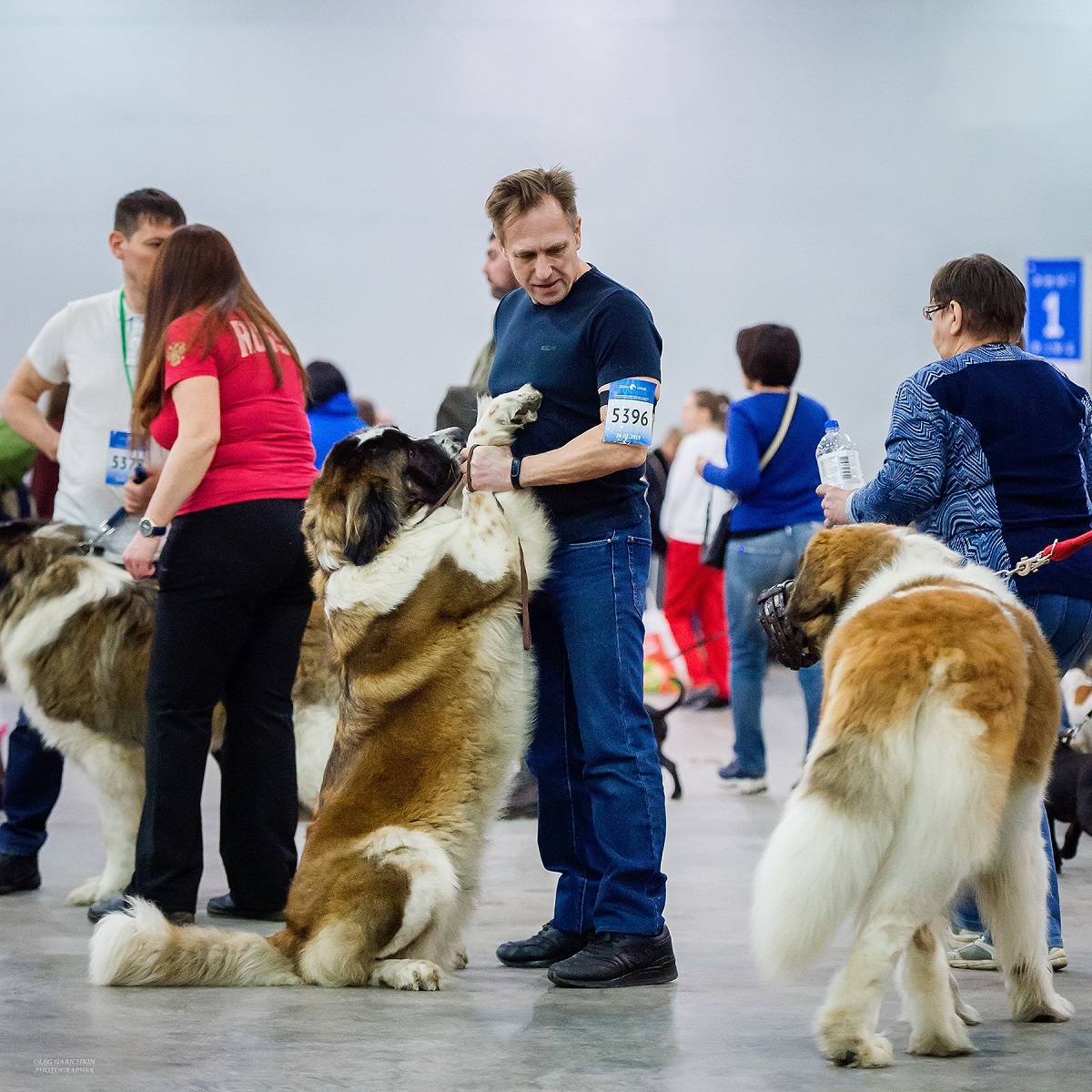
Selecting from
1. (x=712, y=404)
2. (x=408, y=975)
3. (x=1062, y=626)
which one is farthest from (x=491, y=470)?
(x=712, y=404)

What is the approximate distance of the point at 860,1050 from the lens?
2.54 m

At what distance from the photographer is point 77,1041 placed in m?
2.78

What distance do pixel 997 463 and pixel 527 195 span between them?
1333mm

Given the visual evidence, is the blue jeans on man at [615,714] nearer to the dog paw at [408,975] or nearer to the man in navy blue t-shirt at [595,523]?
the man in navy blue t-shirt at [595,523]

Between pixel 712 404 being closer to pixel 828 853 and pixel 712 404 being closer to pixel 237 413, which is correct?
pixel 237 413

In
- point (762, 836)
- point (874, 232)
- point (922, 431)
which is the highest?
point (874, 232)

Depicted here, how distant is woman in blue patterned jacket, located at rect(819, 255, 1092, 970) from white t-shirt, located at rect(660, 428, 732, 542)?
214 inches

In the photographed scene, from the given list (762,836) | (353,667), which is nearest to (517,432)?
(353,667)

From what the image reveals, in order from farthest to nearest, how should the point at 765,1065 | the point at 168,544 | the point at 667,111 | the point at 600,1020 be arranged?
1. the point at 667,111
2. the point at 168,544
3. the point at 600,1020
4. the point at 765,1065

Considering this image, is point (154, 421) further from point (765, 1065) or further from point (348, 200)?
point (348, 200)

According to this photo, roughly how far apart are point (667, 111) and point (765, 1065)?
36.4 feet

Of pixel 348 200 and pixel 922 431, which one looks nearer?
pixel 922 431

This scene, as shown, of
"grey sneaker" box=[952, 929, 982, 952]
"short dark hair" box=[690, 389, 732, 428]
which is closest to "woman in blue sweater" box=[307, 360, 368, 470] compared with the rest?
"grey sneaker" box=[952, 929, 982, 952]

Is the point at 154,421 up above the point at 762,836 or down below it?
above
